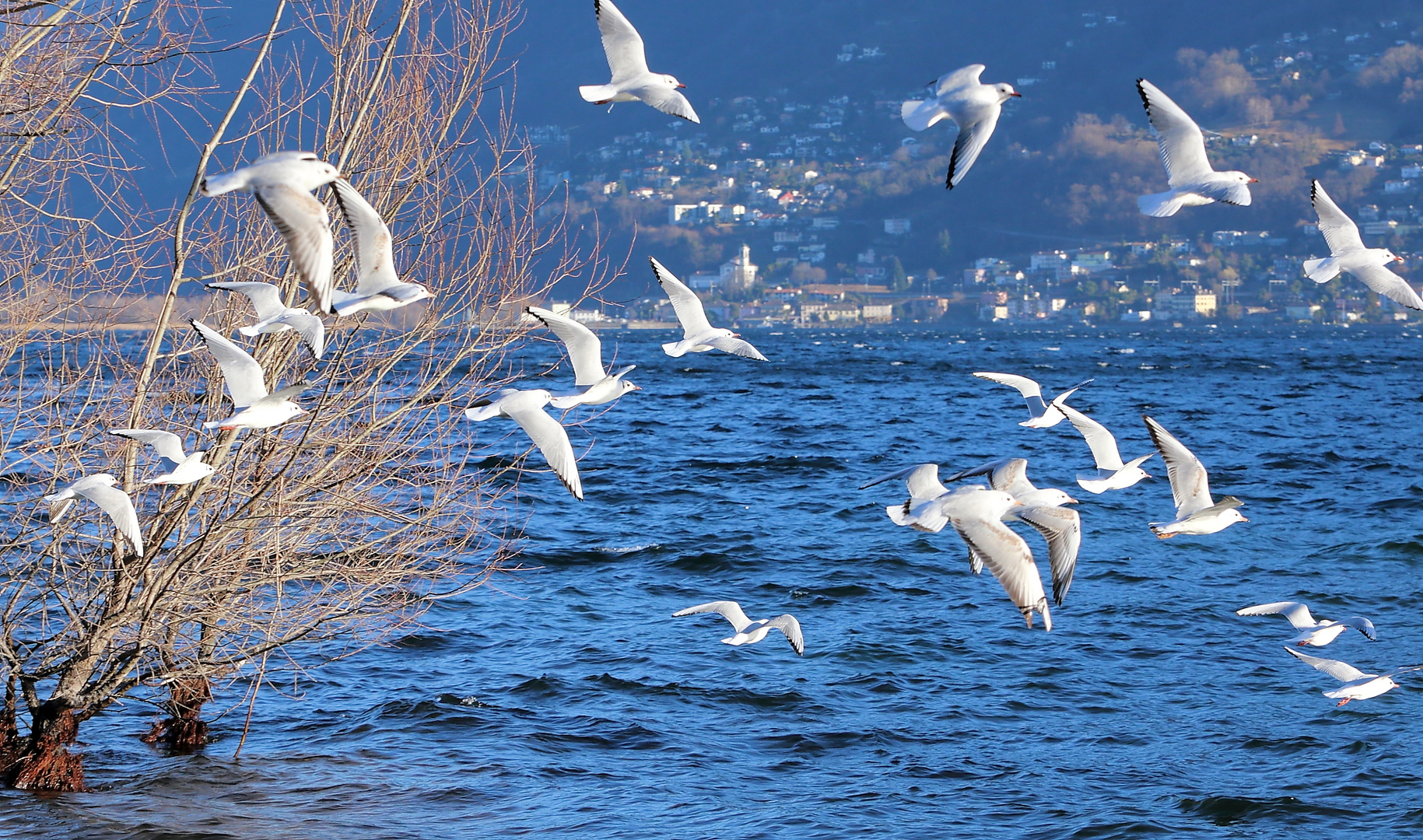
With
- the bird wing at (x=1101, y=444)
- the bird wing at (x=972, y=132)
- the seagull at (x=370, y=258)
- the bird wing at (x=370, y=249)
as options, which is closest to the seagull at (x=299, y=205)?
the seagull at (x=370, y=258)

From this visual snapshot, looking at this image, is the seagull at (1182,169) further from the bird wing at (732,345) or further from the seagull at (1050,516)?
the bird wing at (732,345)

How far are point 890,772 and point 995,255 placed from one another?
6022 inches

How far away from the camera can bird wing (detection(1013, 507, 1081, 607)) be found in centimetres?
826

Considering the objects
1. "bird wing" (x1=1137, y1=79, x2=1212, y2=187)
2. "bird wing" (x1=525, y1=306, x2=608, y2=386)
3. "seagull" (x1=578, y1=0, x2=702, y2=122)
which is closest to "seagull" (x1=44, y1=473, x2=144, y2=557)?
"bird wing" (x1=525, y1=306, x2=608, y2=386)

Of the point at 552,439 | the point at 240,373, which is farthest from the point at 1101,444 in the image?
the point at 240,373

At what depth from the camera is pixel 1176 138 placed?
914 cm

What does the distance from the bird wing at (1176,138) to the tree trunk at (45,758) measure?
879 centimetres

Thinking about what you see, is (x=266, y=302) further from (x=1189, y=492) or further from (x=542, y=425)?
(x=1189, y=492)

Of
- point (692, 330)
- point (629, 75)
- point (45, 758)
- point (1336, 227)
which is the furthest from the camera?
point (692, 330)

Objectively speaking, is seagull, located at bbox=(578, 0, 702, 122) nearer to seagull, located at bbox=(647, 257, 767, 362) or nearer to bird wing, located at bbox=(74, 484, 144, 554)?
seagull, located at bbox=(647, 257, 767, 362)

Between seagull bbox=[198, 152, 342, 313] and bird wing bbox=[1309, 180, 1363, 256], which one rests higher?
seagull bbox=[198, 152, 342, 313]

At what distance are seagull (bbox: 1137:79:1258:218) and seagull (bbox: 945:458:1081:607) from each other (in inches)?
77.3

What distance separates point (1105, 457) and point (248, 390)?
6.74 meters

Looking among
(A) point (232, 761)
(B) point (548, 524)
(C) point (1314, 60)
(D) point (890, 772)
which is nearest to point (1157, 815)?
(D) point (890, 772)
